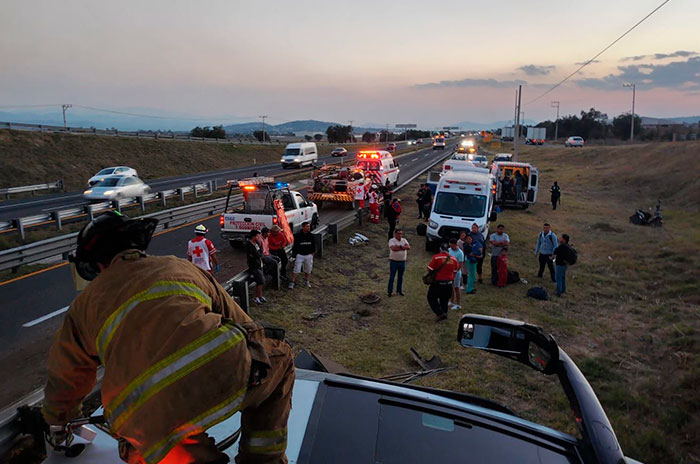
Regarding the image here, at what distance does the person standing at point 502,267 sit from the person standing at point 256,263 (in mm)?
6391

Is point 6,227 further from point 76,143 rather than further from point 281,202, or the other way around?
point 76,143

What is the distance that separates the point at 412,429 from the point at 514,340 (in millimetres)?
970

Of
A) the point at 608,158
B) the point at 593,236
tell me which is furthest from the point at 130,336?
the point at 608,158

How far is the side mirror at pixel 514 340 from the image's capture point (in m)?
2.78

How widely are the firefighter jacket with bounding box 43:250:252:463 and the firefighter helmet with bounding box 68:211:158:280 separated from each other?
0.17 metres

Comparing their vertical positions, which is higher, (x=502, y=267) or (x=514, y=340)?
(x=514, y=340)

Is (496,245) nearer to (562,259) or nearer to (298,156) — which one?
(562,259)

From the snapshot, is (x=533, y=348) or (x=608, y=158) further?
(x=608, y=158)

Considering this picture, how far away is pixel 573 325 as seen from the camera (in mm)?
10344

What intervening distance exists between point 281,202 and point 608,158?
5015 cm

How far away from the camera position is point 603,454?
2.27m

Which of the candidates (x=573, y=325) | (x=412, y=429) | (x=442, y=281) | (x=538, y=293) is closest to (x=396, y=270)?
(x=442, y=281)

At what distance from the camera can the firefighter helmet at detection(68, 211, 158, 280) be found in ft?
6.66

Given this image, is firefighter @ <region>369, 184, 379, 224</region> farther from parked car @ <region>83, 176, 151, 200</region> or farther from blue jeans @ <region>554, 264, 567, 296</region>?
parked car @ <region>83, 176, 151, 200</region>
